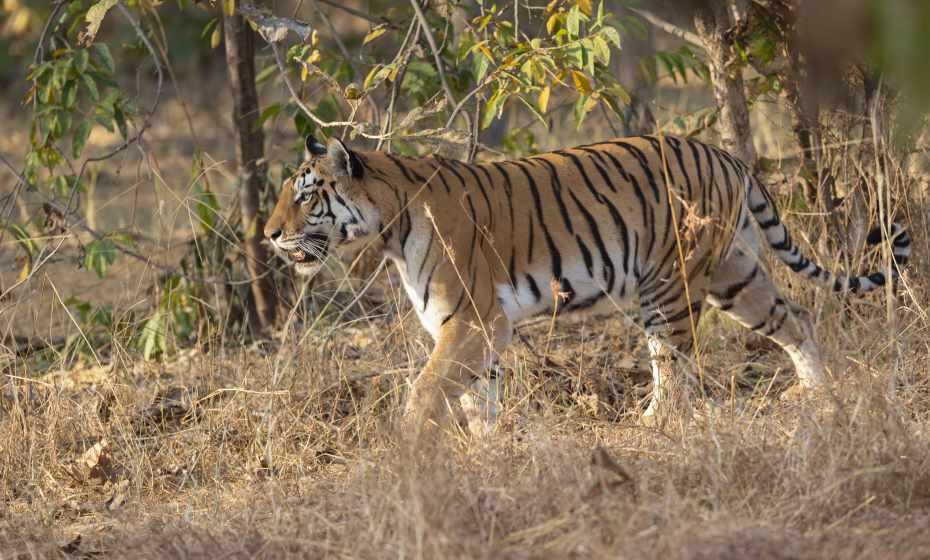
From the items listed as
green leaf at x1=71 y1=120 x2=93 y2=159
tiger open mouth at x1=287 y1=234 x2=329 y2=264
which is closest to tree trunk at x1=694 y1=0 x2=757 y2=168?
tiger open mouth at x1=287 y1=234 x2=329 y2=264

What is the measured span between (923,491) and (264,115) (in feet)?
11.5

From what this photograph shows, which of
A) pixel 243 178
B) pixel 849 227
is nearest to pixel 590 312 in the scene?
pixel 849 227

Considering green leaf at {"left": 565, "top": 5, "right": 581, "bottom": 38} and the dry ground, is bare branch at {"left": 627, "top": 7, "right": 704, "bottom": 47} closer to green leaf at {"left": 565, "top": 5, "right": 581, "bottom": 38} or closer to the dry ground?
the dry ground

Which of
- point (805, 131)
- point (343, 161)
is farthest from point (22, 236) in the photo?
point (805, 131)

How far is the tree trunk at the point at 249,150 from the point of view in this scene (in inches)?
258

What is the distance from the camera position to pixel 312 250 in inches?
186

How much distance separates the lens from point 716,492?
3264 mm

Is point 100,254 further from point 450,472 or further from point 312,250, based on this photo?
point 450,472

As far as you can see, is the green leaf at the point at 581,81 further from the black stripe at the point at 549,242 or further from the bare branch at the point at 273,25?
the bare branch at the point at 273,25

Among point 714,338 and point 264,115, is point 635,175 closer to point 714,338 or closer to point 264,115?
point 714,338

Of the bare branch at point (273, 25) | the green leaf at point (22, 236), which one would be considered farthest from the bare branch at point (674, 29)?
the green leaf at point (22, 236)

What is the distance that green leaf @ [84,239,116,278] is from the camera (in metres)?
5.54

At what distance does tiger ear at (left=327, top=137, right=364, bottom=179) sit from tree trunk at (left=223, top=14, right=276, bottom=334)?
5.98ft

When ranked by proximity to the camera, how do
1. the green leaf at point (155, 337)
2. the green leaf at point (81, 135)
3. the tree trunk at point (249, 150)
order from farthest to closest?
the tree trunk at point (249, 150), the green leaf at point (155, 337), the green leaf at point (81, 135)
